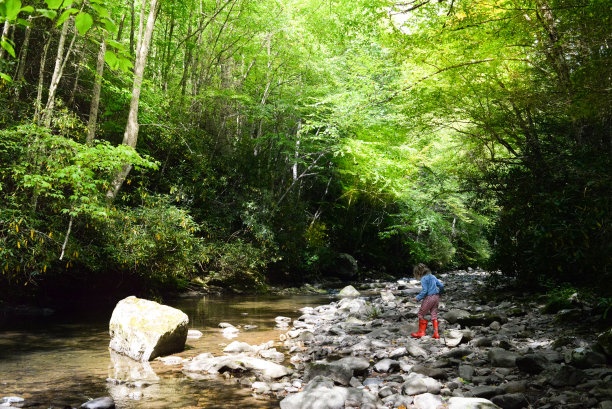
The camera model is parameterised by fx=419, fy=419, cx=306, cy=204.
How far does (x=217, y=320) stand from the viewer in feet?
32.3

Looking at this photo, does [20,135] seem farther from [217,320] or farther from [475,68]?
[475,68]

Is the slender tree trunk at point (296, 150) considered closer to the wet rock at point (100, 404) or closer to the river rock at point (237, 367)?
the river rock at point (237, 367)

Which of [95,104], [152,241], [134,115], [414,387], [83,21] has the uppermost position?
[95,104]

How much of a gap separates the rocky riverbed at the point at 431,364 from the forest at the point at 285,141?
1.38 meters

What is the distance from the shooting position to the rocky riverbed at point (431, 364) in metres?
4.02

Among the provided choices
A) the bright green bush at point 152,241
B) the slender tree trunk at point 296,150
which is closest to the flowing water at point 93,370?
the bright green bush at point 152,241

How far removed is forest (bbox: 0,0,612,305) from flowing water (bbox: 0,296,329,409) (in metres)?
1.75

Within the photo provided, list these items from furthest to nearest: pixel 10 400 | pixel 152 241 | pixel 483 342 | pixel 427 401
Answer: pixel 152 241 < pixel 483 342 < pixel 10 400 < pixel 427 401

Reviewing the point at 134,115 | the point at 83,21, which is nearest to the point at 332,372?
the point at 83,21

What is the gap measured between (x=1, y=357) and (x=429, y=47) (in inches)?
363

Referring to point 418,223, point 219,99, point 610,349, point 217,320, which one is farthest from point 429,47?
point 418,223

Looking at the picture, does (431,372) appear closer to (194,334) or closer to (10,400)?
(10,400)

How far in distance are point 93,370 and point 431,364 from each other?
4509mm

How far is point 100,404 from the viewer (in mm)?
4207
